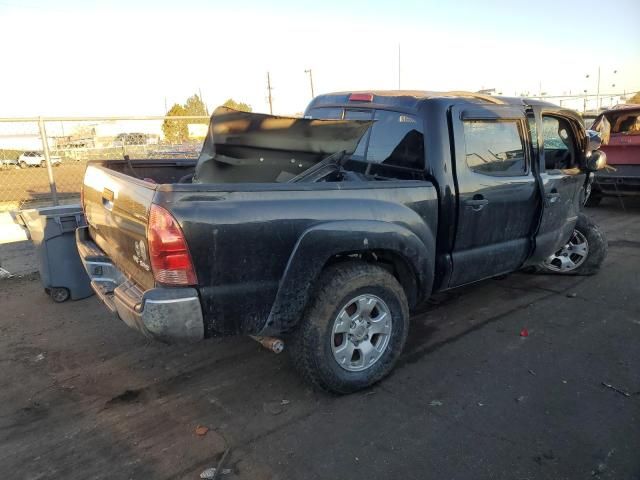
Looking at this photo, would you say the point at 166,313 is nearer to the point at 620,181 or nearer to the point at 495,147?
the point at 495,147

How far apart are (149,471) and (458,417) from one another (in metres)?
1.84

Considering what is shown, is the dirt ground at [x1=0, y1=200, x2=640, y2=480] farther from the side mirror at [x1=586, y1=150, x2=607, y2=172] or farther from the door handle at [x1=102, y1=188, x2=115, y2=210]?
the side mirror at [x1=586, y1=150, x2=607, y2=172]

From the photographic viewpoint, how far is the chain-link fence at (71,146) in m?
7.11

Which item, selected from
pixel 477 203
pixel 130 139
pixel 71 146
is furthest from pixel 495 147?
pixel 71 146

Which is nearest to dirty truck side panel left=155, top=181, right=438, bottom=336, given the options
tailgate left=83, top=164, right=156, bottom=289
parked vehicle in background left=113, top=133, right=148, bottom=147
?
tailgate left=83, top=164, right=156, bottom=289

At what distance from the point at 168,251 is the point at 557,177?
12.4 ft

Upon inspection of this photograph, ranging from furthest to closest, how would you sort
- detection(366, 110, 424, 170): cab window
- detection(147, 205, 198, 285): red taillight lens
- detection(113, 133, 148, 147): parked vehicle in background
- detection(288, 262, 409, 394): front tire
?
detection(113, 133, 148, 147): parked vehicle in background < detection(366, 110, 424, 170): cab window < detection(288, 262, 409, 394): front tire < detection(147, 205, 198, 285): red taillight lens

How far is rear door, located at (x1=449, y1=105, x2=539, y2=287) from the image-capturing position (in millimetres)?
3904

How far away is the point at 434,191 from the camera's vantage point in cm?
368

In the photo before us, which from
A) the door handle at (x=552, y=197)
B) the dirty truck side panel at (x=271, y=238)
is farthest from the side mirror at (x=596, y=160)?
the dirty truck side panel at (x=271, y=238)

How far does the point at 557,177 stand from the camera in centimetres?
474

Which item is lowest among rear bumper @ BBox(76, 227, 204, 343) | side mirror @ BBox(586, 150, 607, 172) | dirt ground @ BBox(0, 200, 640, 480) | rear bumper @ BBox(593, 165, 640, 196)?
dirt ground @ BBox(0, 200, 640, 480)

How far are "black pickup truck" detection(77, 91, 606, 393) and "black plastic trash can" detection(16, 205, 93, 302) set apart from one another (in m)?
1.13

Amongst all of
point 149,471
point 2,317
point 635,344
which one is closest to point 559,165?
point 635,344
